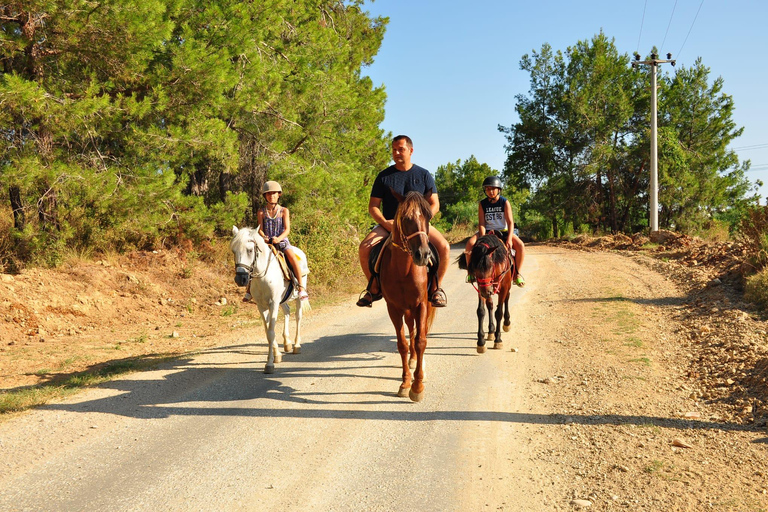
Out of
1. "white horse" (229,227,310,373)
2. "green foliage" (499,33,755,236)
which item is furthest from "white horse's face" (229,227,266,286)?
"green foliage" (499,33,755,236)

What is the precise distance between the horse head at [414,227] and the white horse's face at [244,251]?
237 cm

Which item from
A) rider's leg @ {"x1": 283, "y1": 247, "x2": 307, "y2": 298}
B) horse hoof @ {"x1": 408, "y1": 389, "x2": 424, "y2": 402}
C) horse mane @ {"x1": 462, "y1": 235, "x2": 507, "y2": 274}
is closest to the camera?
horse hoof @ {"x1": 408, "y1": 389, "x2": 424, "y2": 402}

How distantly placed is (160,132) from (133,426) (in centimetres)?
924

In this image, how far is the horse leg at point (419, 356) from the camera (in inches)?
263

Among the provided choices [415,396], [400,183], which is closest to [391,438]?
[415,396]

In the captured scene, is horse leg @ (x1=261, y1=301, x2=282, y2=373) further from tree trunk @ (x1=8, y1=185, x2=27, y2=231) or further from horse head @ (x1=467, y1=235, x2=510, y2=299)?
tree trunk @ (x1=8, y1=185, x2=27, y2=231)

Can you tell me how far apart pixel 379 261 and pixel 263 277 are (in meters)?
2.09

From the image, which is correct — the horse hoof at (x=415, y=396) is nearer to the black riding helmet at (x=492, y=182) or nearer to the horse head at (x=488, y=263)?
the horse head at (x=488, y=263)

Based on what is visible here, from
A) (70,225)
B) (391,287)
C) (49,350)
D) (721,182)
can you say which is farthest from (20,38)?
(721,182)

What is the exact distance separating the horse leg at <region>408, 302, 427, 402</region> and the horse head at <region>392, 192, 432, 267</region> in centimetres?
87

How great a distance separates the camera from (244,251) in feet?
25.2

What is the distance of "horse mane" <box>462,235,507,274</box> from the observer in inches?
354

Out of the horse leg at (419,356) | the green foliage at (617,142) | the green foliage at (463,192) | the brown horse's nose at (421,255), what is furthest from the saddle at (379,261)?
the green foliage at (463,192)

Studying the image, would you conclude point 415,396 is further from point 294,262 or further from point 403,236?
point 294,262
